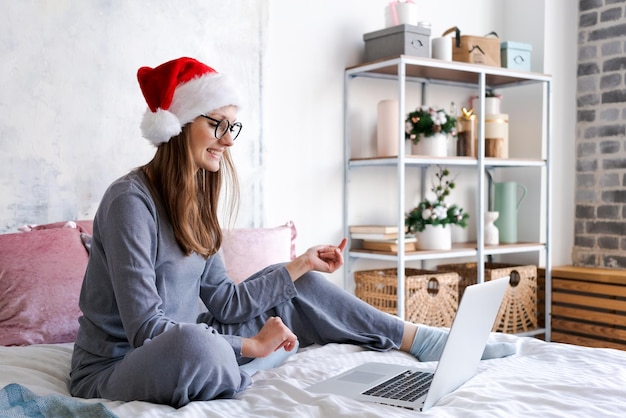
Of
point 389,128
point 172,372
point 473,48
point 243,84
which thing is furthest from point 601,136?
point 172,372

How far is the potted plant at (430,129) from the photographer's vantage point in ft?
11.6

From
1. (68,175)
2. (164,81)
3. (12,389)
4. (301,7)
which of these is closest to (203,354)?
(12,389)

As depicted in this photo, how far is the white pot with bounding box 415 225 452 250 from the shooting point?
11.6 ft

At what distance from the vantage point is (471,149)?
370 cm

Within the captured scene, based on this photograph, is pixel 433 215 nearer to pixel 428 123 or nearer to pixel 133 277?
pixel 428 123

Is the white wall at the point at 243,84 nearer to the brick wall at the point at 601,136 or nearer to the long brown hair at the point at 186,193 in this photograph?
the brick wall at the point at 601,136

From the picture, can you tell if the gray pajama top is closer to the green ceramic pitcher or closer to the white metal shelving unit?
the white metal shelving unit

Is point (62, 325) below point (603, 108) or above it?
below

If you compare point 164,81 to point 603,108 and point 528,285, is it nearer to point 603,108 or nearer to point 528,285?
point 528,285

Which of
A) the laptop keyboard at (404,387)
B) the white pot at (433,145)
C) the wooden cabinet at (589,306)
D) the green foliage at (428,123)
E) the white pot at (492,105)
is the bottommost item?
the wooden cabinet at (589,306)

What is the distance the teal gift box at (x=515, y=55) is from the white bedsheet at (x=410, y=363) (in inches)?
80.9

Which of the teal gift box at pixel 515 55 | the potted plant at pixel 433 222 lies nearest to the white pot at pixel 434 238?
the potted plant at pixel 433 222

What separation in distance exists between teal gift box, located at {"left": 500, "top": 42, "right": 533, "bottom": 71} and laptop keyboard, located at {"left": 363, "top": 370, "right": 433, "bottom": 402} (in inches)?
97.5

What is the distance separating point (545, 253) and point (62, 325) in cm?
272
